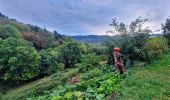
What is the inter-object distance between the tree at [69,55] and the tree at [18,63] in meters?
6.87

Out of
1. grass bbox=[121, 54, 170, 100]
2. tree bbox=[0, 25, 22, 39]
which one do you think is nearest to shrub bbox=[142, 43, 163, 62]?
grass bbox=[121, 54, 170, 100]

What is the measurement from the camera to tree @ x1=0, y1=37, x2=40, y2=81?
183 feet

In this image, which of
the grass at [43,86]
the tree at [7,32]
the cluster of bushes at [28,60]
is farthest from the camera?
the tree at [7,32]

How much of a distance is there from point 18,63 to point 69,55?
11968 millimetres

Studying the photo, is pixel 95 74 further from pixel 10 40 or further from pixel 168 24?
pixel 10 40

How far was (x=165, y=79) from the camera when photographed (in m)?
18.7

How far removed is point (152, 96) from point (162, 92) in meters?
1.23

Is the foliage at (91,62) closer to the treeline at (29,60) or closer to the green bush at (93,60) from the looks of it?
the green bush at (93,60)

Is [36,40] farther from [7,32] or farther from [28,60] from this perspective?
[28,60]

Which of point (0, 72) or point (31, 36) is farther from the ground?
point (31, 36)

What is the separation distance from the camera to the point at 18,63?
5603 cm

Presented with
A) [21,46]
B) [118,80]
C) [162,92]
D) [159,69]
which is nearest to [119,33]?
[159,69]

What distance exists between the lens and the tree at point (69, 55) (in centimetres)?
6350

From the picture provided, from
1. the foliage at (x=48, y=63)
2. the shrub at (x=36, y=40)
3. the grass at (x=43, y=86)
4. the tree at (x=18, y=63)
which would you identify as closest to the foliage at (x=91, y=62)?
the grass at (x=43, y=86)
